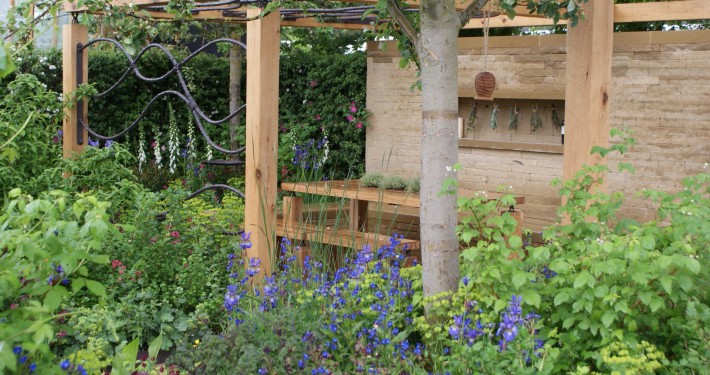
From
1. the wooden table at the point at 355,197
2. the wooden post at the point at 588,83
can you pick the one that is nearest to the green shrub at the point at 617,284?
the wooden post at the point at 588,83

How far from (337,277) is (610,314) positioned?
1.25 meters

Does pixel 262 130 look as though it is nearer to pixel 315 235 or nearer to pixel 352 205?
pixel 315 235

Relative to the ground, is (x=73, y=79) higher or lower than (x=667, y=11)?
lower

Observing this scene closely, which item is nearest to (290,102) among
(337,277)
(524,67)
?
(524,67)

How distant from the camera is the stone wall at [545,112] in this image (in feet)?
24.6

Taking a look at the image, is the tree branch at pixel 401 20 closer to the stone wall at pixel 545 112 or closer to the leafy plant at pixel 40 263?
the leafy plant at pixel 40 263

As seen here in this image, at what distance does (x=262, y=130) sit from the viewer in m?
4.90

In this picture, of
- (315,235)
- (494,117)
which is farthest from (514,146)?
(315,235)

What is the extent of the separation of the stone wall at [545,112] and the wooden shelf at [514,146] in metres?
0.01

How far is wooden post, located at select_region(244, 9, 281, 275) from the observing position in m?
4.89

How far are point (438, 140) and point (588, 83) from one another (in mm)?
1406

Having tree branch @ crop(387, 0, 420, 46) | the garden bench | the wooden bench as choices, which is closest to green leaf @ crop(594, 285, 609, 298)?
tree branch @ crop(387, 0, 420, 46)

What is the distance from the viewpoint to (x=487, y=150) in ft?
29.9

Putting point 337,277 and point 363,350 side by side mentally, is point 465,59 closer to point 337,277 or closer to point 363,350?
point 337,277
